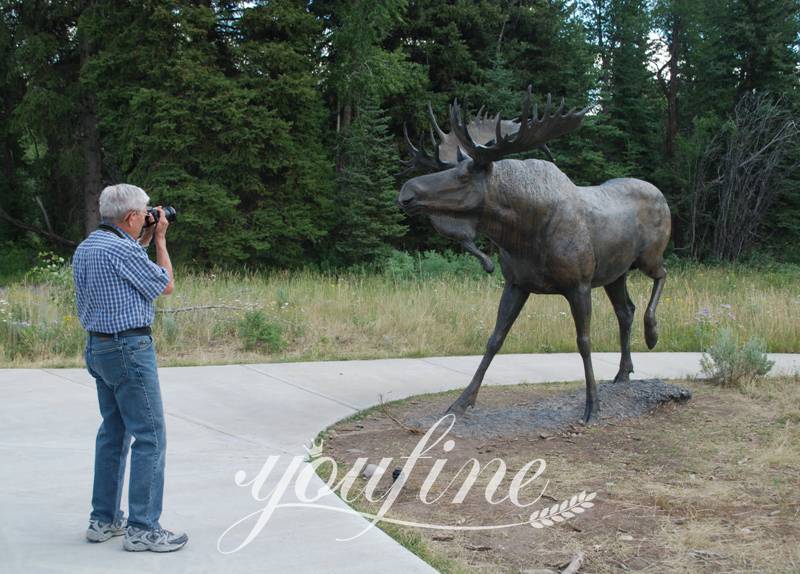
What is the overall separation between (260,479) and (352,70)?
18.7 m

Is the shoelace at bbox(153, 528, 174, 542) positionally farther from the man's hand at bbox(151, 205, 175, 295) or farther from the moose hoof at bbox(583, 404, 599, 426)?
the moose hoof at bbox(583, 404, 599, 426)

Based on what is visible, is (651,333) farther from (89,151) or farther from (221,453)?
(89,151)

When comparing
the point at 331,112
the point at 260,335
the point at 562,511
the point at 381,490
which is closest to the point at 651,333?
the point at 562,511

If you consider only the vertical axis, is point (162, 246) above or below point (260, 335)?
above

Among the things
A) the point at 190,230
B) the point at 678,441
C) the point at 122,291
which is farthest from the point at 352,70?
the point at 122,291

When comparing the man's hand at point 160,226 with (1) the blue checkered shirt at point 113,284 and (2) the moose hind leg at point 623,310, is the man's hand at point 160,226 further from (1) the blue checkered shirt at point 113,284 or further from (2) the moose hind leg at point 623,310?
(2) the moose hind leg at point 623,310

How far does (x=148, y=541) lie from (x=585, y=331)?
12.5ft

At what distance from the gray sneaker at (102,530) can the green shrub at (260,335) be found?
18.5 feet

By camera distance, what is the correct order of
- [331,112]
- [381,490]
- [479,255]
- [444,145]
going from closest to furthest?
[381,490] → [479,255] → [444,145] → [331,112]

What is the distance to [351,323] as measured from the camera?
36.0 feet

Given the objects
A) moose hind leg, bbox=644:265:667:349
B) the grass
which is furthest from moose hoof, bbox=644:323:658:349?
the grass

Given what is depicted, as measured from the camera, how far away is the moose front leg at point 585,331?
624cm

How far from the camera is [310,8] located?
2345cm

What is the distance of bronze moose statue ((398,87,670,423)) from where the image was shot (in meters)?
5.74
